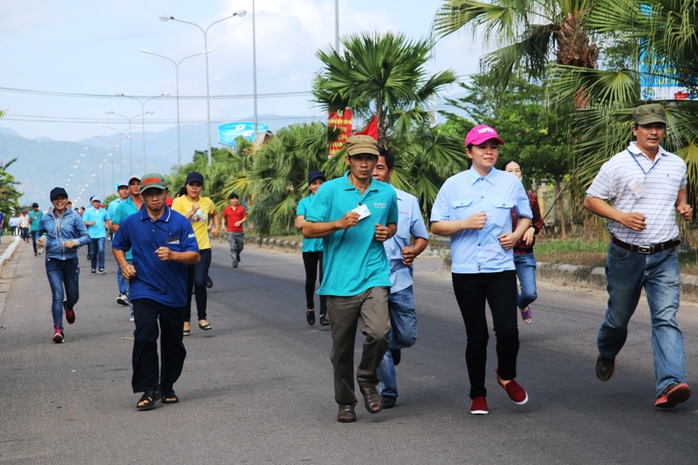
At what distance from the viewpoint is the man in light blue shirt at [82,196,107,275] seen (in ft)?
73.7

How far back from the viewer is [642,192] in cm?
635

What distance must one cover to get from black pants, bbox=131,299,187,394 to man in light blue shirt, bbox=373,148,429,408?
162cm

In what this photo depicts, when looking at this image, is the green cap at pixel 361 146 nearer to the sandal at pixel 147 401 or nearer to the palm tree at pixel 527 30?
the sandal at pixel 147 401

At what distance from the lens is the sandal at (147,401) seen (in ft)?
22.7

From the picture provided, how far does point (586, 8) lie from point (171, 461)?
12510 mm

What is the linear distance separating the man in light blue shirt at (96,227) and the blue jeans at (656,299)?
17252 mm

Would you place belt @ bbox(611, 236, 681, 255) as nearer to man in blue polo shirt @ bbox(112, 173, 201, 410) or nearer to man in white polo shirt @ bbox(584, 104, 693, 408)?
man in white polo shirt @ bbox(584, 104, 693, 408)

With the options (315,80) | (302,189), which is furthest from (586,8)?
(302,189)

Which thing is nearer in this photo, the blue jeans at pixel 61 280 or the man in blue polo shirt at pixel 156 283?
the man in blue polo shirt at pixel 156 283

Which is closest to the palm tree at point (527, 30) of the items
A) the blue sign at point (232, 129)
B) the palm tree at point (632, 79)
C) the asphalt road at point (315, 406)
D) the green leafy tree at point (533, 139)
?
the palm tree at point (632, 79)

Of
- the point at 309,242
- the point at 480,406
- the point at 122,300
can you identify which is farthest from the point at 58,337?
the point at 480,406

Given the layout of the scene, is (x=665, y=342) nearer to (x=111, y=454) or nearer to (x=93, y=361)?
(x=111, y=454)

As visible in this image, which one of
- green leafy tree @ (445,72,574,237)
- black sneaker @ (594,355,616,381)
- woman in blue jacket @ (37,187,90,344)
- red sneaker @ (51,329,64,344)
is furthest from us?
green leafy tree @ (445,72,574,237)

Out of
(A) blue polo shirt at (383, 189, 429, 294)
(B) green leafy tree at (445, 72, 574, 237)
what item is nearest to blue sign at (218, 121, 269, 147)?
(B) green leafy tree at (445, 72, 574, 237)
